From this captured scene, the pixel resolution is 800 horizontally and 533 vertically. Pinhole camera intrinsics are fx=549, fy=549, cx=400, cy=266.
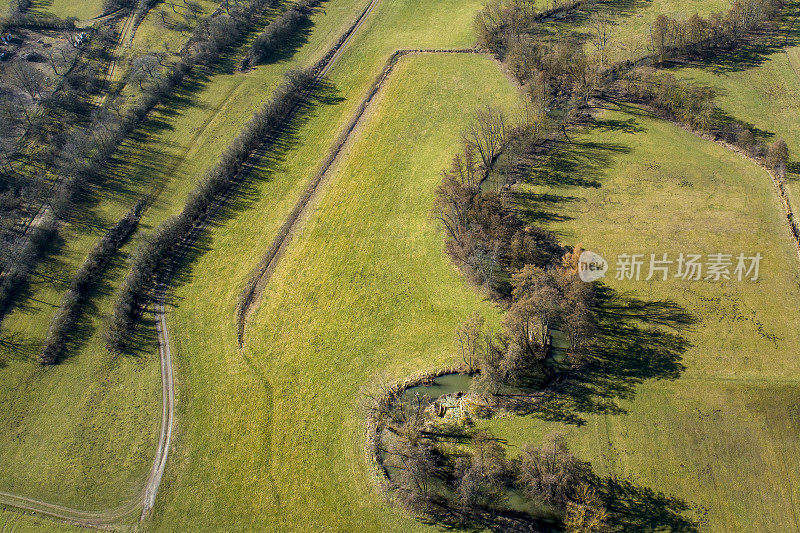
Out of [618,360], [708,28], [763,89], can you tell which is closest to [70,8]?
[708,28]

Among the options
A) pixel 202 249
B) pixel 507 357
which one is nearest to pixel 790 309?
pixel 507 357

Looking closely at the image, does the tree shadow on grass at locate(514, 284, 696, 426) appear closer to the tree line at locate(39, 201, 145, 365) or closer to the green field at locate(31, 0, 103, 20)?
the tree line at locate(39, 201, 145, 365)

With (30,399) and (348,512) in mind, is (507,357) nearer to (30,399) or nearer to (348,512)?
(348,512)

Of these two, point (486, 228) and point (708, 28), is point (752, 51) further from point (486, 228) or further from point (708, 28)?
point (486, 228)

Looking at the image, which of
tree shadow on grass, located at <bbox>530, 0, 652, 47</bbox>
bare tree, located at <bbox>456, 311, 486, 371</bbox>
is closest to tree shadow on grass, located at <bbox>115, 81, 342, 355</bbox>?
bare tree, located at <bbox>456, 311, 486, 371</bbox>

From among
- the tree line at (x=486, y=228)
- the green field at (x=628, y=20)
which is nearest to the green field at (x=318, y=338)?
the tree line at (x=486, y=228)

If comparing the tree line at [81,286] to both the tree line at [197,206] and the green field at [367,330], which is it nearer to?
the green field at [367,330]
